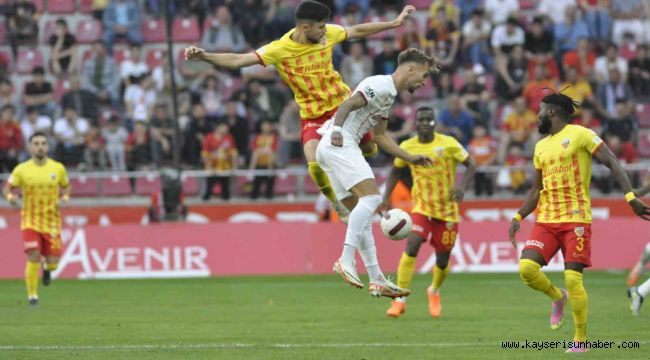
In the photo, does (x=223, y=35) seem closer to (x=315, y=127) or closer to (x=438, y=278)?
(x=438, y=278)

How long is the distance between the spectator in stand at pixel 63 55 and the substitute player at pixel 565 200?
693 inches

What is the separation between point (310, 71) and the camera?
39.9 feet

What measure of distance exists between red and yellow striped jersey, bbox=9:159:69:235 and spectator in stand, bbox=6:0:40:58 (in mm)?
10317

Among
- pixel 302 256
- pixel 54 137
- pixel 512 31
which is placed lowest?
pixel 302 256

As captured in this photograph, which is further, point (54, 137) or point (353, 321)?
point (54, 137)

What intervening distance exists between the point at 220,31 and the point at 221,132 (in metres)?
3.05

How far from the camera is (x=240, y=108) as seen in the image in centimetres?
2616

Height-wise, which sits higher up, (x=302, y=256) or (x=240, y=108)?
(x=240, y=108)

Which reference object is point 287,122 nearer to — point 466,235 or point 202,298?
point 466,235

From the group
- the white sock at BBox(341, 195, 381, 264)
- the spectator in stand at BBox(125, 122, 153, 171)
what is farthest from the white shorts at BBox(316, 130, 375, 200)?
the spectator in stand at BBox(125, 122, 153, 171)

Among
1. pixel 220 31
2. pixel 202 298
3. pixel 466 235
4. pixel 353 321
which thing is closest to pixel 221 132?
pixel 220 31

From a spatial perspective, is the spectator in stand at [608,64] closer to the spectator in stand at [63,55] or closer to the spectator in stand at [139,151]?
the spectator in stand at [139,151]

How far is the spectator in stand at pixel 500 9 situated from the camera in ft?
90.4

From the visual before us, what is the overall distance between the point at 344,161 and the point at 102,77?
16.6m
